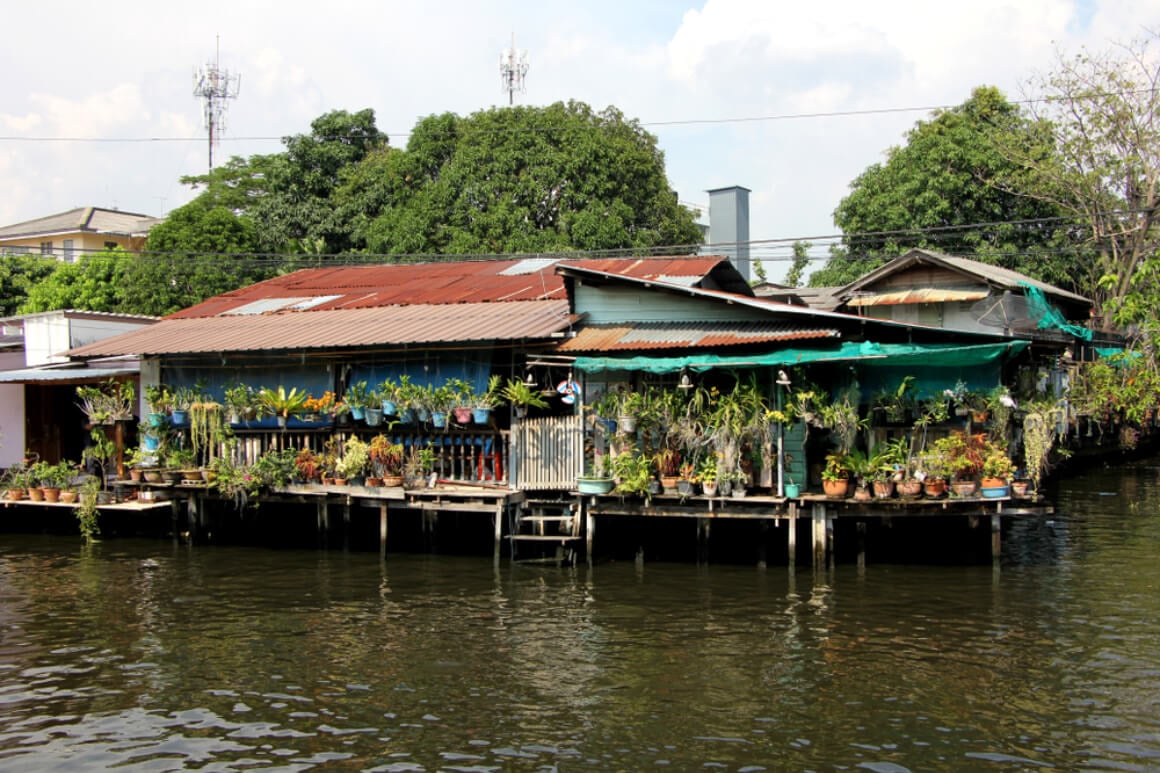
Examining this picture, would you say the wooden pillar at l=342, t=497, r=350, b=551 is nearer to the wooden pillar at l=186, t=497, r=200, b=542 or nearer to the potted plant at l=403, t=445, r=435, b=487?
the potted plant at l=403, t=445, r=435, b=487

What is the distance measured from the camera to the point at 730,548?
16.9 meters

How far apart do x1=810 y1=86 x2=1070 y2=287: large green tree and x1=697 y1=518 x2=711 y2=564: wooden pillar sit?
778 inches

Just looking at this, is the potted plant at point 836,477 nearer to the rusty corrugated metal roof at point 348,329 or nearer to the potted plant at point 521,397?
the potted plant at point 521,397

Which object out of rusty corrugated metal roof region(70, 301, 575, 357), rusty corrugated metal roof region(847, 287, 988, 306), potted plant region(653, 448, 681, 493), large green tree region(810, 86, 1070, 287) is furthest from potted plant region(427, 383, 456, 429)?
large green tree region(810, 86, 1070, 287)

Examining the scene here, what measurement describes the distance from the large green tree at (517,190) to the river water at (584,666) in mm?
18267

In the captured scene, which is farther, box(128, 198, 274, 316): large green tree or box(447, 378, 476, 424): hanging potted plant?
box(128, 198, 274, 316): large green tree

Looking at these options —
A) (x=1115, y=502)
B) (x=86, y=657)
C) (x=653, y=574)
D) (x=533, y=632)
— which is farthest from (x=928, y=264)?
(x=86, y=657)

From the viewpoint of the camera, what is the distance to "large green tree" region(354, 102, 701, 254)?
33.1 meters

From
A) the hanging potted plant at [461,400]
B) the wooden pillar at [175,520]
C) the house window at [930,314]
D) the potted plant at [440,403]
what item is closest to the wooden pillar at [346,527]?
the potted plant at [440,403]

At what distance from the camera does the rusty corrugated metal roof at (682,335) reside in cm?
1482

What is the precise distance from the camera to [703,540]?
15.7 meters

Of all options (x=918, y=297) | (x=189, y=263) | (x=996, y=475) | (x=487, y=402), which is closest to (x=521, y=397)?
(x=487, y=402)

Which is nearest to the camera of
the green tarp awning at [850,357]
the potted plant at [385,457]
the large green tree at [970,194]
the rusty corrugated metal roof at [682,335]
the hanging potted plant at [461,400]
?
the green tarp awning at [850,357]

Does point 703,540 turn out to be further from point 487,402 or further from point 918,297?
point 918,297
